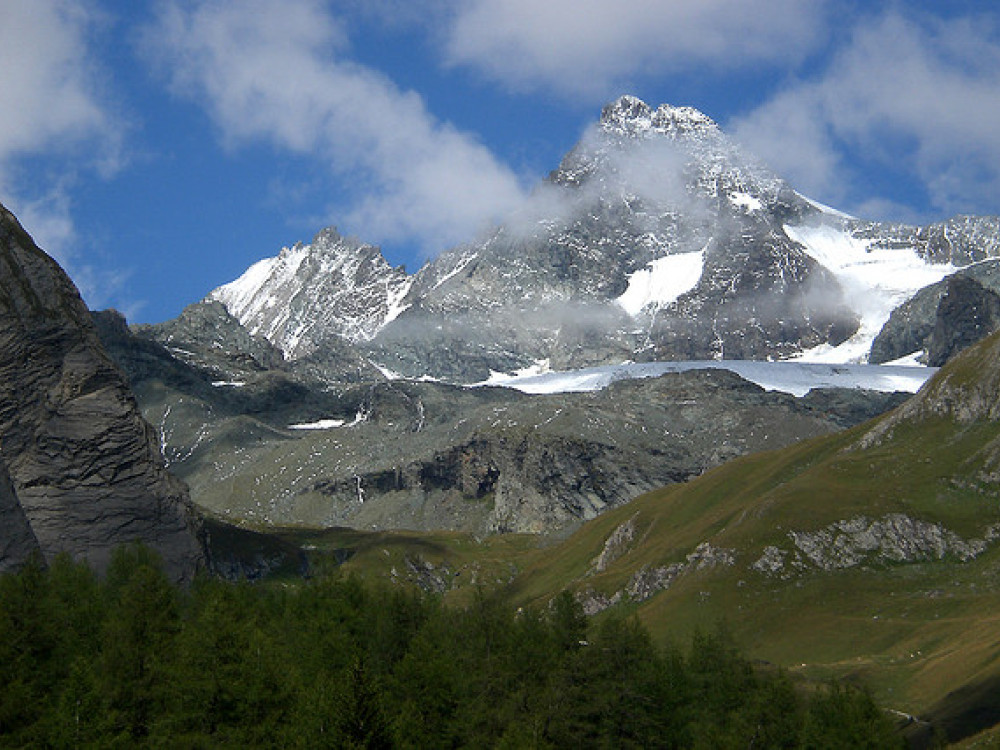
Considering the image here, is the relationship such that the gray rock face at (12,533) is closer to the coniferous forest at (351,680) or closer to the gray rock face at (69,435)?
the coniferous forest at (351,680)

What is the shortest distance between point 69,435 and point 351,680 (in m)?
74.0

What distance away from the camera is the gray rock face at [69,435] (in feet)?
412

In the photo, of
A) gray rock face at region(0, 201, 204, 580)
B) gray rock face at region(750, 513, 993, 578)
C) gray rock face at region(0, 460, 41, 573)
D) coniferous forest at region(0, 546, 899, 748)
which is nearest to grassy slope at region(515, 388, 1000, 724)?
gray rock face at region(750, 513, 993, 578)

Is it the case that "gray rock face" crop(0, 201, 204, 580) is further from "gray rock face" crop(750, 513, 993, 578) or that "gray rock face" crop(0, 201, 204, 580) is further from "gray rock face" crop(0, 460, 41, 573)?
"gray rock face" crop(750, 513, 993, 578)

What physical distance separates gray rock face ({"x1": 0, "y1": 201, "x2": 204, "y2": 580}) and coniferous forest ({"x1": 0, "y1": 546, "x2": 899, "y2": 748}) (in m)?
10.1

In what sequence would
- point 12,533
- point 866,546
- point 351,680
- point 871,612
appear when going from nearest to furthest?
point 351,680
point 12,533
point 871,612
point 866,546

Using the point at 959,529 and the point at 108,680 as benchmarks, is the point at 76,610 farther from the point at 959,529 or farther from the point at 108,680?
the point at 959,529

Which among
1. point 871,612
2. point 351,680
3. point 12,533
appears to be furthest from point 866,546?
point 351,680

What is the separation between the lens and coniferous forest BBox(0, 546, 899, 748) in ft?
227

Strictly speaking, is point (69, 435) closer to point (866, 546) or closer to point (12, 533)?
point (12, 533)

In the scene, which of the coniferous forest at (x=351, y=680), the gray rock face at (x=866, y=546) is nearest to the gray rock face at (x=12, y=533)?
the coniferous forest at (x=351, y=680)

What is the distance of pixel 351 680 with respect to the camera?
6700 centimetres

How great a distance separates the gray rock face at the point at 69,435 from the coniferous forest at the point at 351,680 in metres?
10.1

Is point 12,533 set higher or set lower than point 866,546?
higher
